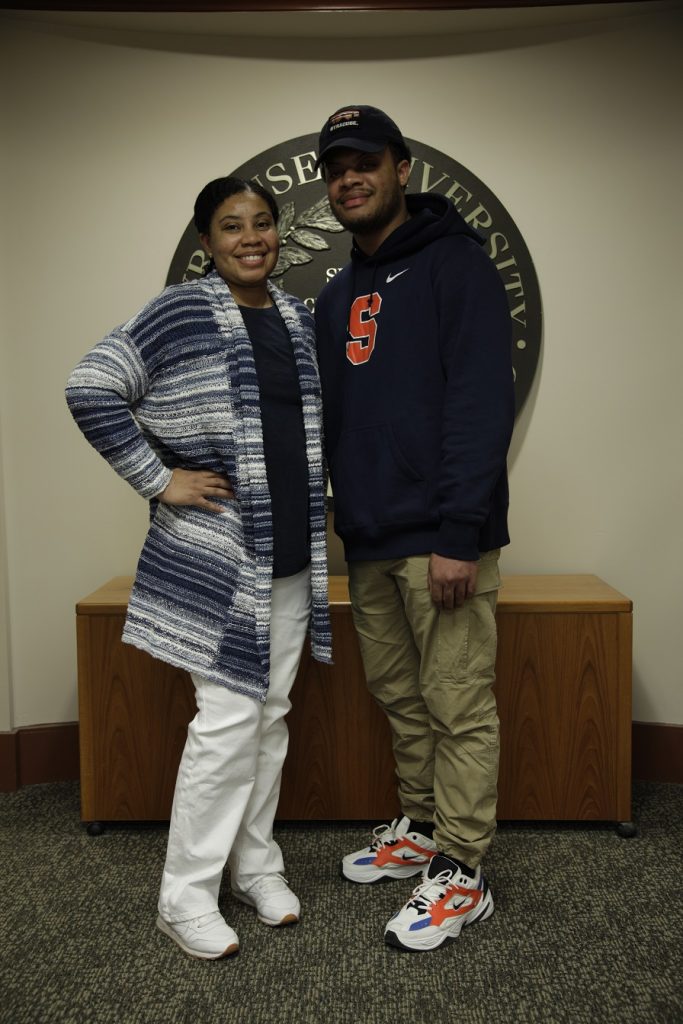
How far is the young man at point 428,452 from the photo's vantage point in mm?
1784

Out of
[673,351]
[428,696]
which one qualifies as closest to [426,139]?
[673,351]

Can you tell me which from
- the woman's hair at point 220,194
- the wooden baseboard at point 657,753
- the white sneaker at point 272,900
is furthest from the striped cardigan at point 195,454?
the wooden baseboard at point 657,753

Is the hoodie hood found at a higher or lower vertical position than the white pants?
higher

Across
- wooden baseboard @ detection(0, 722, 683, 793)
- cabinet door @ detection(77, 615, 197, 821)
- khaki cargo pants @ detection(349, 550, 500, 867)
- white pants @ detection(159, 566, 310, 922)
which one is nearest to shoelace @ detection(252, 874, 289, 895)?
white pants @ detection(159, 566, 310, 922)

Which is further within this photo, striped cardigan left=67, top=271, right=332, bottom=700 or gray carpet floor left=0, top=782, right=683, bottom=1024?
striped cardigan left=67, top=271, right=332, bottom=700

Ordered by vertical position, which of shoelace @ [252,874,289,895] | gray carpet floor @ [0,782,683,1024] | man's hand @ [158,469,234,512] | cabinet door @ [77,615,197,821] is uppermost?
man's hand @ [158,469,234,512]

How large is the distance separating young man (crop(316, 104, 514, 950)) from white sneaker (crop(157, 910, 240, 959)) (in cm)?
32

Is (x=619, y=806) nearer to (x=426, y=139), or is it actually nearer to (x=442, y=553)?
(x=442, y=553)

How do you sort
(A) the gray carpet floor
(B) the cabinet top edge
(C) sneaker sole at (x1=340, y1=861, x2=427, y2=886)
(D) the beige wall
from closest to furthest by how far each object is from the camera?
(A) the gray carpet floor → (C) sneaker sole at (x1=340, y1=861, x2=427, y2=886) → (B) the cabinet top edge → (D) the beige wall

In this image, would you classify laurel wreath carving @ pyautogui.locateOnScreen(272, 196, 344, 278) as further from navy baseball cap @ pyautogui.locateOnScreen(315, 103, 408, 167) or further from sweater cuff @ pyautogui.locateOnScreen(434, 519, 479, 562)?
sweater cuff @ pyautogui.locateOnScreen(434, 519, 479, 562)

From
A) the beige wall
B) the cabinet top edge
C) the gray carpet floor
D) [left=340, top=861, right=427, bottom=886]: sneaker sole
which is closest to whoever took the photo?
the gray carpet floor

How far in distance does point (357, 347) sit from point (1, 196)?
137 cm

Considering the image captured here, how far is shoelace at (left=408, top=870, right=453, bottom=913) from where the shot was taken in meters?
1.84

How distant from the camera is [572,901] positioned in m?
1.96
